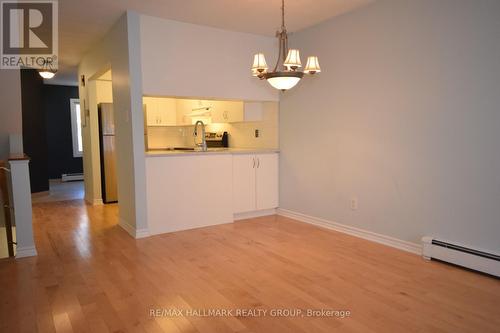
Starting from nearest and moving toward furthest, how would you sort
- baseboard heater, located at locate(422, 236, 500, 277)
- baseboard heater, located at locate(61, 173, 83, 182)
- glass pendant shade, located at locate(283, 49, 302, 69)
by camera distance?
baseboard heater, located at locate(422, 236, 500, 277) < glass pendant shade, located at locate(283, 49, 302, 69) < baseboard heater, located at locate(61, 173, 83, 182)

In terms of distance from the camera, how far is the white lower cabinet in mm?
4531

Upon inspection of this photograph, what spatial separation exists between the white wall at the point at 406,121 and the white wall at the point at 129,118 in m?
2.00

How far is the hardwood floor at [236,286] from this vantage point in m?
2.09

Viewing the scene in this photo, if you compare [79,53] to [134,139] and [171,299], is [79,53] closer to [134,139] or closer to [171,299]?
[134,139]

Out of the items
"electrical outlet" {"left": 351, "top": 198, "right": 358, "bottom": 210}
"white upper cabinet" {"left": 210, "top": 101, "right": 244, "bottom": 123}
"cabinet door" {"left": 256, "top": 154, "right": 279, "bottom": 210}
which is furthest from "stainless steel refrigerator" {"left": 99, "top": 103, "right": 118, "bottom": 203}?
"electrical outlet" {"left": 351, "top": 198, "right": 358, "bottom": 210}

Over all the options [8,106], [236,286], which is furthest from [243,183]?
[8,106]

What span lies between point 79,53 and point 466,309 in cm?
594

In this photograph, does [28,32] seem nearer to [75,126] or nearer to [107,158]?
[107,158]

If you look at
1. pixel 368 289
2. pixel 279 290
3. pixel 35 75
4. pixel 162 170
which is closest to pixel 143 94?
pixel 162 170

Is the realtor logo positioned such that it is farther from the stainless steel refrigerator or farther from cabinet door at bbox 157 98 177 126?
A: cabinet door at bbox 157 98 177 126

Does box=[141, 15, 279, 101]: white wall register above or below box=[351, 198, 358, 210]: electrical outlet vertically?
above

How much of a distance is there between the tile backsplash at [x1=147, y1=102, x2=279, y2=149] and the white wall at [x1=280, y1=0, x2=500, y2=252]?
518 mm

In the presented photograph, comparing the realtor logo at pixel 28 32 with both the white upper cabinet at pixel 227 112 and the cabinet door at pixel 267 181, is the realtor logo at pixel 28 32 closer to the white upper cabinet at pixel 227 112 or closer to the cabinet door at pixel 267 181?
the white upper cabinet at pixel 227 112

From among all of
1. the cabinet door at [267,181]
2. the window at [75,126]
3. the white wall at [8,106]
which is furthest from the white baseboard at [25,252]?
the window at [75,126]
